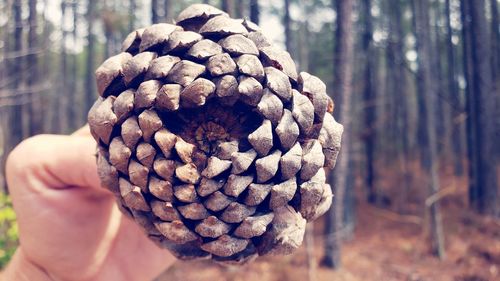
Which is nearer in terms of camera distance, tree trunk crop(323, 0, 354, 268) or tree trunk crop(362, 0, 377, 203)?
tree trunk crop(323, 0, 354, 268)

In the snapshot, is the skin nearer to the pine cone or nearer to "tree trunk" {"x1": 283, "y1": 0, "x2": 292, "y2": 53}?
the pine cone

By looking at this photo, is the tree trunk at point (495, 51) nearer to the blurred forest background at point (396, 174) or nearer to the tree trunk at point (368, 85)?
the blurred forest background at point (396, 174)

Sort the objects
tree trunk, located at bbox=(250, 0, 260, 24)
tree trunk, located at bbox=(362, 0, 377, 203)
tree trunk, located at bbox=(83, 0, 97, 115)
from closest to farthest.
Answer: tree trunk, located at bbox=(250, 0, 260, 24), tree trunk, located at bbox=(362, 0, 377, 203), tree trunk, located at bbox=(83, 0, 97, 115)

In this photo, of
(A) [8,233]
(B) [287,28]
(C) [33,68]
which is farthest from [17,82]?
(A) [8,233]

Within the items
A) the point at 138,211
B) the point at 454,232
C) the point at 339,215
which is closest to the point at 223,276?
the point at 339,215

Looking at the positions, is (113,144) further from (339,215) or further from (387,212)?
(387,212)

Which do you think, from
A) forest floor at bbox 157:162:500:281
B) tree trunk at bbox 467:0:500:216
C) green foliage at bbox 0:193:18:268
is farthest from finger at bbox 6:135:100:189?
tree trunk at bbox 467:0:500:216
